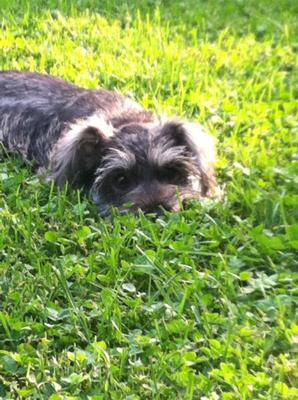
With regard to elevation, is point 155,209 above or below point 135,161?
below

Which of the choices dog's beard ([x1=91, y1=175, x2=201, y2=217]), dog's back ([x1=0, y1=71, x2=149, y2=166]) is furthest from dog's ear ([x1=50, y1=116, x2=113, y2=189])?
dog's back ([x1=0, y1=71, x2=149, y2=166])

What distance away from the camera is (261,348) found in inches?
151

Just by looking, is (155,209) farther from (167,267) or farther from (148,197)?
(167,267)

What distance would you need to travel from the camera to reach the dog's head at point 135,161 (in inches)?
214

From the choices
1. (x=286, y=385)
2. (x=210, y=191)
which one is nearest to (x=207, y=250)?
(x=210, y=191)

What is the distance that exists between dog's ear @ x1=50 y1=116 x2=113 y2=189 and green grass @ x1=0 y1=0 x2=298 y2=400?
0.17 m

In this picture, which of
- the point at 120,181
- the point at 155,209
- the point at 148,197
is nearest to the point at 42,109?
the point at 120,181

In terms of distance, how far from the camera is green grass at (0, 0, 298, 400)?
3.71m

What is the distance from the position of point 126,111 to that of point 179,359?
2.62 meters

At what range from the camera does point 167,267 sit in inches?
175

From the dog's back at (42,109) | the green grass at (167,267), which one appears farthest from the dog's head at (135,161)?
the dog's back at (42,109)

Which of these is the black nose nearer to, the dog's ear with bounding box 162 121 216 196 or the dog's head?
the dog's head

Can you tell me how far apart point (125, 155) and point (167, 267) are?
3.82 ft

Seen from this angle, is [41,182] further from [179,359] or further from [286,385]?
[286,385]
